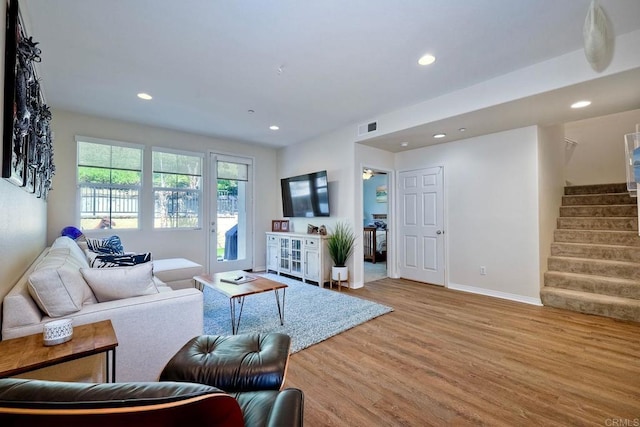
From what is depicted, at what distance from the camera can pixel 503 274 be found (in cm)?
393

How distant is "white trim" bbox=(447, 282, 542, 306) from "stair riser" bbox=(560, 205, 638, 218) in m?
1.65

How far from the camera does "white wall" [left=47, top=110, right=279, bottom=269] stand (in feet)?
12.7

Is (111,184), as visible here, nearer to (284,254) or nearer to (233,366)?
(284,254)

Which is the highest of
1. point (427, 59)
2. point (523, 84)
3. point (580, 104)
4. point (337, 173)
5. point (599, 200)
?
point (427, 59)

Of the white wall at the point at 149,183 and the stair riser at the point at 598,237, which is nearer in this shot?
the stair riser at the point at 598,237

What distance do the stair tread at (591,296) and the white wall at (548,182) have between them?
0.15 m

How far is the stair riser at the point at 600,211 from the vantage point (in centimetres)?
395

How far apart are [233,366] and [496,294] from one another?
3.95 m

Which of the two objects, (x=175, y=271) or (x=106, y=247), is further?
(x=175, y=271)

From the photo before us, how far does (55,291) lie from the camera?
151 centimetres

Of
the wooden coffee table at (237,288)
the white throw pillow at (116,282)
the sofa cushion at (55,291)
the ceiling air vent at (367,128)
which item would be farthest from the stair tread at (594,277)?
the sofa cushion at (55,291)

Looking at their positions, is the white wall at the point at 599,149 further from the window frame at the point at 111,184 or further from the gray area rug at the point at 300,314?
the window frame at the point at 111,184

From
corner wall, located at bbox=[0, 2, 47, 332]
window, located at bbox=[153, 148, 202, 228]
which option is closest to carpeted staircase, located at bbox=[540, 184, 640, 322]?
corner wall, located at bbox=[0, 2, 47, 332]

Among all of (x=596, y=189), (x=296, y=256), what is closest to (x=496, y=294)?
(x=596, y=189)
